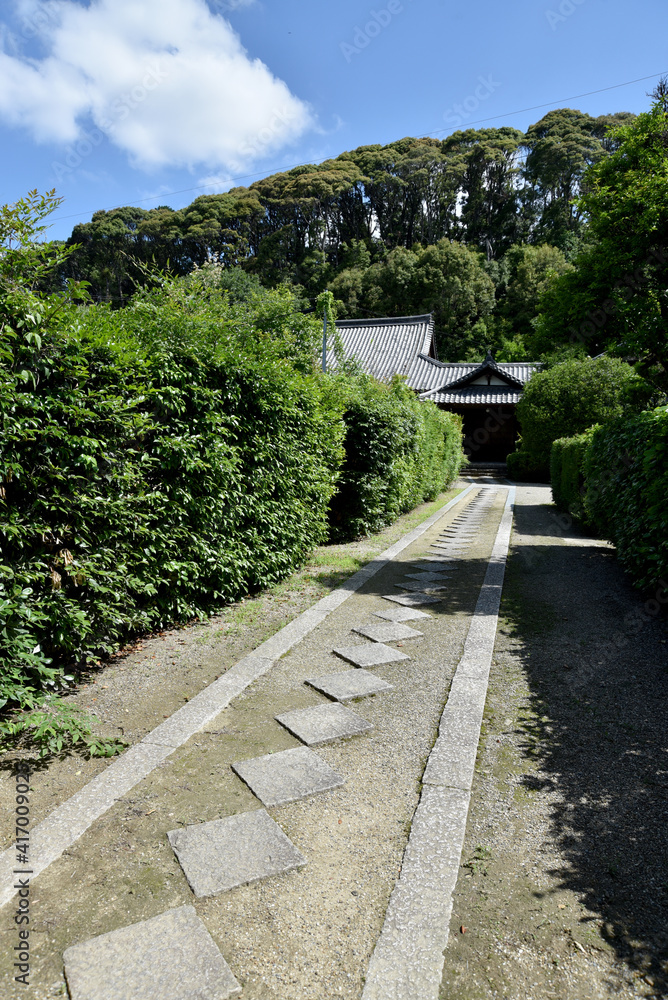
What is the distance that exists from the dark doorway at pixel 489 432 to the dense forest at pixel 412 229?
10481mm

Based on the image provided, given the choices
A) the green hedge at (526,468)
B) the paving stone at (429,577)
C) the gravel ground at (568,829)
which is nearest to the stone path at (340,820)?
the gravel ground at (568,829)

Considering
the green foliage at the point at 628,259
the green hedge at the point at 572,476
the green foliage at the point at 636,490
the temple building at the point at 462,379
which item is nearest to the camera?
the green foliage at the point at 636,490

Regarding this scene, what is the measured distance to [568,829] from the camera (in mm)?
2242

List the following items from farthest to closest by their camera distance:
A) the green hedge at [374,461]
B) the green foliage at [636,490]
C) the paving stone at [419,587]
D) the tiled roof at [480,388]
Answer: the tiled roof at [480,388] → the green hedge at [374,461] → the paving stone at [419,587] → the green foliage at [636,490]

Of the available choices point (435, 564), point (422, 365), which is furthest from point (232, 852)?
point (422, 365)

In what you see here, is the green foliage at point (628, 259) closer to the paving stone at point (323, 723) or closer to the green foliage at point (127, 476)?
the green foliage at point (127, 476)

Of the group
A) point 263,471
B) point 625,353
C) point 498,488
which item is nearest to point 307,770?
point 263,471

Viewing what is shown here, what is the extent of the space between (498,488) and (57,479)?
59.5ft

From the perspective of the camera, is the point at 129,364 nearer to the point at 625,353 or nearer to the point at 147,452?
the point at 147,452

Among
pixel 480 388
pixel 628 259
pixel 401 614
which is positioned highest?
pixel 480 388

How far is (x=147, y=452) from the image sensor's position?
157 inches

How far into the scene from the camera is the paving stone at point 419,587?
601 centimetres

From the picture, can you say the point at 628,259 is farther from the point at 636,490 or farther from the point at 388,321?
the point at 388,321

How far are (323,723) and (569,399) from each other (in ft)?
65.0
